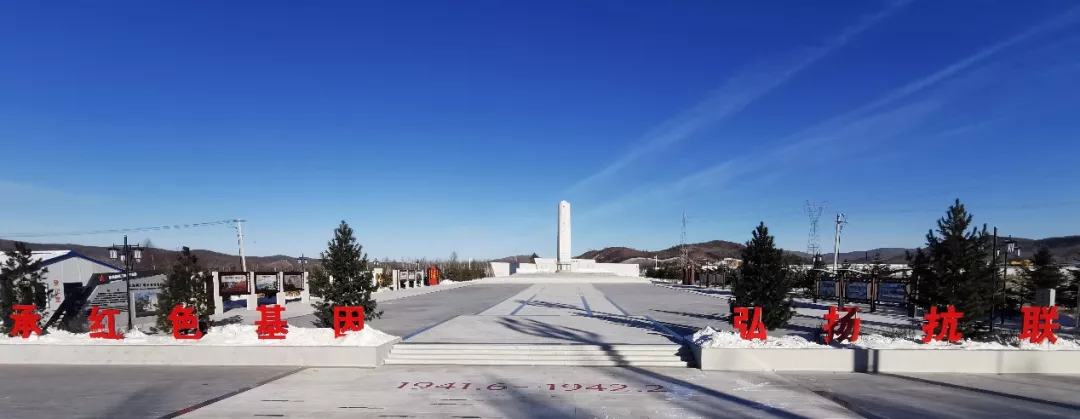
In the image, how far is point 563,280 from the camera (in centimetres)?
4934

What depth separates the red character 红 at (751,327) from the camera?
33.9 ft

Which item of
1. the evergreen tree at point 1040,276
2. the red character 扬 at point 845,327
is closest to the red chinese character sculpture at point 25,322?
the red character 扬 at point 845,327

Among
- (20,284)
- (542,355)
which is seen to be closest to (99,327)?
(20,284)

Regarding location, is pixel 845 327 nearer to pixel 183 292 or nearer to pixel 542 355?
pixel 542 355

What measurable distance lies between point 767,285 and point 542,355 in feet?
15.5

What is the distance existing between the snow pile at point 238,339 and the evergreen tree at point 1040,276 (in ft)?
65.6

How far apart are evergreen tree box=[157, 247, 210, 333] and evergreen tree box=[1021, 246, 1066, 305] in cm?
2285

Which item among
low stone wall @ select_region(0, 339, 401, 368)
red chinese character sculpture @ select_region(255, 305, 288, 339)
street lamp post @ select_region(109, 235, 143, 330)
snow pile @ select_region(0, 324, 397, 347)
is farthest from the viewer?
street lamp post @ select_region(109, 235, 143, 330)

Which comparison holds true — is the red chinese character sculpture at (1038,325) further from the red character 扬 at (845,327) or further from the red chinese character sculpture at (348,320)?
the red chinese character sculpture at (348,320)

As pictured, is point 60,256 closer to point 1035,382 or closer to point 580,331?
point 580,331

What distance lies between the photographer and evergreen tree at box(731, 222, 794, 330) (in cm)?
1158

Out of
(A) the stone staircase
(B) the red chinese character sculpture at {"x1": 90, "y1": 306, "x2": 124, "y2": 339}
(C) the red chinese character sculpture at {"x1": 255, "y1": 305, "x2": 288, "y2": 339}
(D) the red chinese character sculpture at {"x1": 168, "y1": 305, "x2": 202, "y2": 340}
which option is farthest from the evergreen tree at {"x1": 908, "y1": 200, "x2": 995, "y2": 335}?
(B) the red chinese character sculpture at {"x1": 90, "y1": 306, "x2": 124, "y2": 339}

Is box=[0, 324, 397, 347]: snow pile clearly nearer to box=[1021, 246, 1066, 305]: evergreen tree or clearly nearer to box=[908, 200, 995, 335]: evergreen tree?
box=[908, 200, 995, 335]: evergreen tree

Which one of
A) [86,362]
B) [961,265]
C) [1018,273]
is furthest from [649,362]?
[1018,273]
